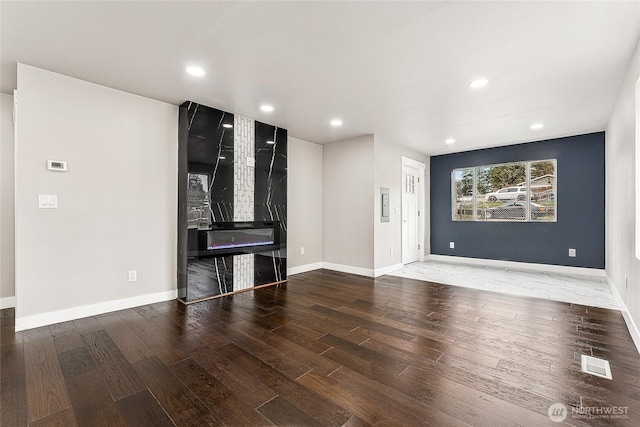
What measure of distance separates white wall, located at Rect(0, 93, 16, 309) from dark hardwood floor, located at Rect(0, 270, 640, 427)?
50 centimetres

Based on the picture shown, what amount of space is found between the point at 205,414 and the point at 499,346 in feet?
7.64

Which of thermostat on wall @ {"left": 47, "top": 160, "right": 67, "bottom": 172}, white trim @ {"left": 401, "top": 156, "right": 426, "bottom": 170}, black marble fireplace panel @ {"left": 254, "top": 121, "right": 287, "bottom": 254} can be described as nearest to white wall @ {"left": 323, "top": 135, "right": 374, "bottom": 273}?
black marble fireplace panel @ {"left": 254, "top": 121, "right": 287, "bottom": 254}

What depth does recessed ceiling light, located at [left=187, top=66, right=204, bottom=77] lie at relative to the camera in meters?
2.82

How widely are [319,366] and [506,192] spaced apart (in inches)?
224

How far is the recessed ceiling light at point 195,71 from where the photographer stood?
282 cm

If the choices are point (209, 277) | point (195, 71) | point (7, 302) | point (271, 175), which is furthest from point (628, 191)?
point (7, 302)

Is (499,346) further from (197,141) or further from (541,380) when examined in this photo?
(197,141)

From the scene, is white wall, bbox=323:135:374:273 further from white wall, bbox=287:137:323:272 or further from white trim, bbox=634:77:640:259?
white trim, bbox=634:77:640:259

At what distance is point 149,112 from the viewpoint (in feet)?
11.8

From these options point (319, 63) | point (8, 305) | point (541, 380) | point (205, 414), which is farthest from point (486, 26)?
point (8, 305)

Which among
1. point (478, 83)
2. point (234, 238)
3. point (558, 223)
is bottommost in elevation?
point (234, 238)

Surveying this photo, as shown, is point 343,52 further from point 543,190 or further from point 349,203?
point 543,190

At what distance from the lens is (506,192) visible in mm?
6000

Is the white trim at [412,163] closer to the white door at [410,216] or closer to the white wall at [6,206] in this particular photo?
the white door at [410,216]
